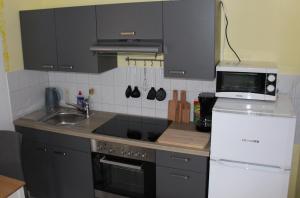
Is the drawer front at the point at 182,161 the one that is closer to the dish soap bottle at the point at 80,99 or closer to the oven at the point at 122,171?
the oven at the point at 122,171

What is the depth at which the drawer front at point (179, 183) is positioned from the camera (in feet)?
7.47

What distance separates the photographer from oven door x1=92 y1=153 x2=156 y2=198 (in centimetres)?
245

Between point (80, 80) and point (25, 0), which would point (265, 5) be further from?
point (25, 0)

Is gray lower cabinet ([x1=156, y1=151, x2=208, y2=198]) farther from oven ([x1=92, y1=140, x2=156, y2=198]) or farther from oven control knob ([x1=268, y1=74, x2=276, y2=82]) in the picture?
oven control knob ([x1=268, y1=74, x2=276, y2=82])

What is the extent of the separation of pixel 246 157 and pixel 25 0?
2.47 metres

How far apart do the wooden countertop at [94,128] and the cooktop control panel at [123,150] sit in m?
0.05

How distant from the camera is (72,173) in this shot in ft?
9.00

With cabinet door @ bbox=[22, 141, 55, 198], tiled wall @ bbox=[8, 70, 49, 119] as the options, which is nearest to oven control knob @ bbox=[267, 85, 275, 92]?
cabinet door @ bbox=[22, 141, 55, 198]

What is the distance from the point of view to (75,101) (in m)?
3.24

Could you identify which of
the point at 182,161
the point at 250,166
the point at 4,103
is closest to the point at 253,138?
the point at 250,166

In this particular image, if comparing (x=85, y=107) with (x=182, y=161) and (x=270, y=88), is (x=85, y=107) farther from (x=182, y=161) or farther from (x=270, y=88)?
(x=270, y=88)

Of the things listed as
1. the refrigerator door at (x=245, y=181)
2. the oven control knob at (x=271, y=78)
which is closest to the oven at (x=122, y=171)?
the refrigerator door at (x=245, y=181)

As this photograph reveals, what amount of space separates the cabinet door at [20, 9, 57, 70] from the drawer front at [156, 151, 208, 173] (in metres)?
1.30

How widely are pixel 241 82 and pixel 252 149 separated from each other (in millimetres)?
506
